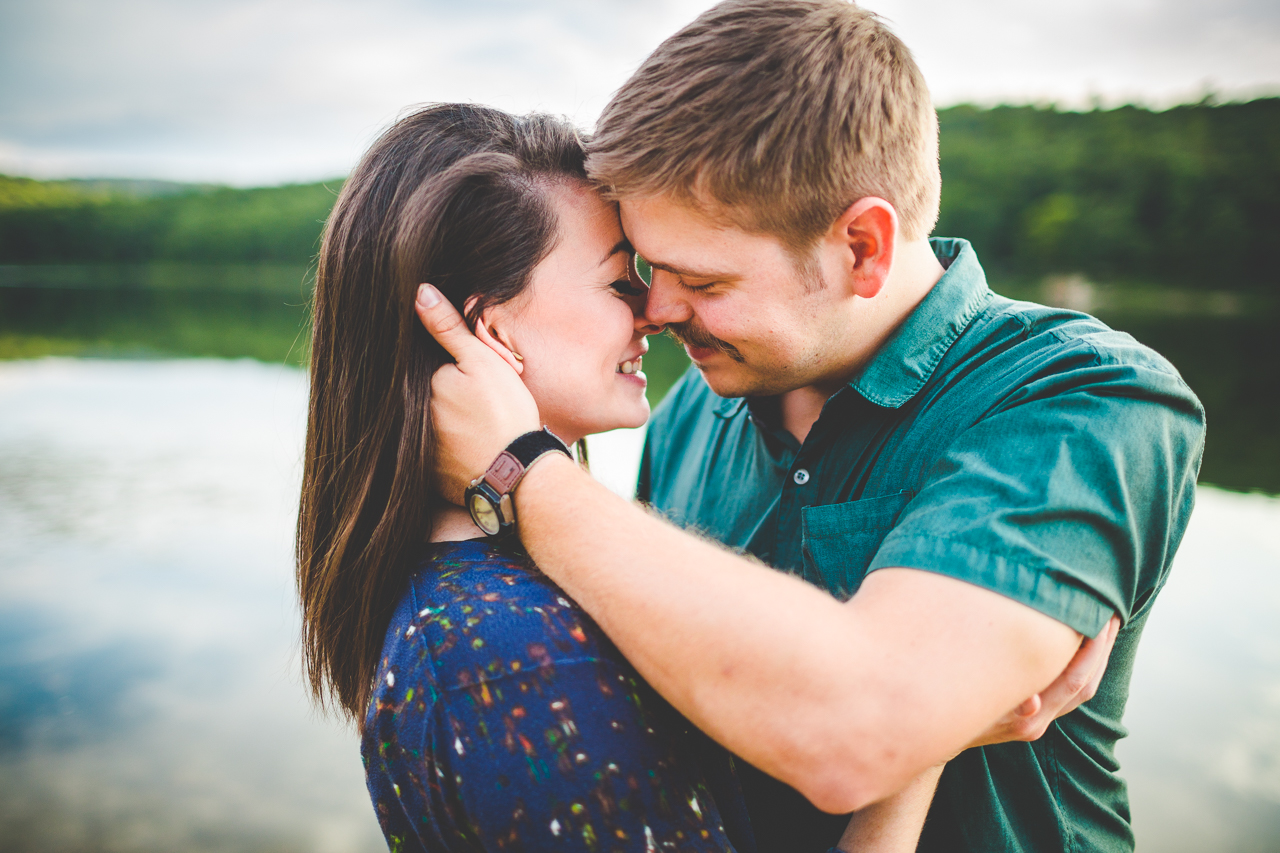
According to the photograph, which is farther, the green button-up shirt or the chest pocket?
the chest pocket

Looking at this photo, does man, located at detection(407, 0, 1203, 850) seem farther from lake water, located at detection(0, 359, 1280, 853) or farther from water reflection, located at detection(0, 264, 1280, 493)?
water reflection, located at detection(0, 264, 1280, 493)

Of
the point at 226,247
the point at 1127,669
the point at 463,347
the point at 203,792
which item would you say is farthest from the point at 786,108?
the point at 226,247

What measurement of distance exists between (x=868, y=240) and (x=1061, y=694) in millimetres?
1283

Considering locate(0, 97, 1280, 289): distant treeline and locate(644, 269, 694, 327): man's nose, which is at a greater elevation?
locate(644, 269, 694, 327): man's nose

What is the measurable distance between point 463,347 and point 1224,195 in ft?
206

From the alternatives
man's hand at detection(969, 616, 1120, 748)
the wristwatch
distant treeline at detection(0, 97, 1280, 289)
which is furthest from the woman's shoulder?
distant treeline at detection(0, 97, 1280, 289)

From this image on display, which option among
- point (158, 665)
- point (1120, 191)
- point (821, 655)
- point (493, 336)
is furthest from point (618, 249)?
point (1120, 191)

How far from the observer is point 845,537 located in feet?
6.81

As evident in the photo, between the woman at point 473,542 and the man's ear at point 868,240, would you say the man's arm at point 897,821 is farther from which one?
the man's ear at point 868,240

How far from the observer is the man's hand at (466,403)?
1871 mm

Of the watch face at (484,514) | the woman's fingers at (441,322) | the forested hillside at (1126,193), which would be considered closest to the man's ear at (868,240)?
the woman's fingers at (441,322)

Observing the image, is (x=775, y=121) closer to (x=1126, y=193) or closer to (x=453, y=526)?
(x=453, y=526)

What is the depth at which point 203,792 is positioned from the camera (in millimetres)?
7000

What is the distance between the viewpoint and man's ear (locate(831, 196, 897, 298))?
7.06 feet
